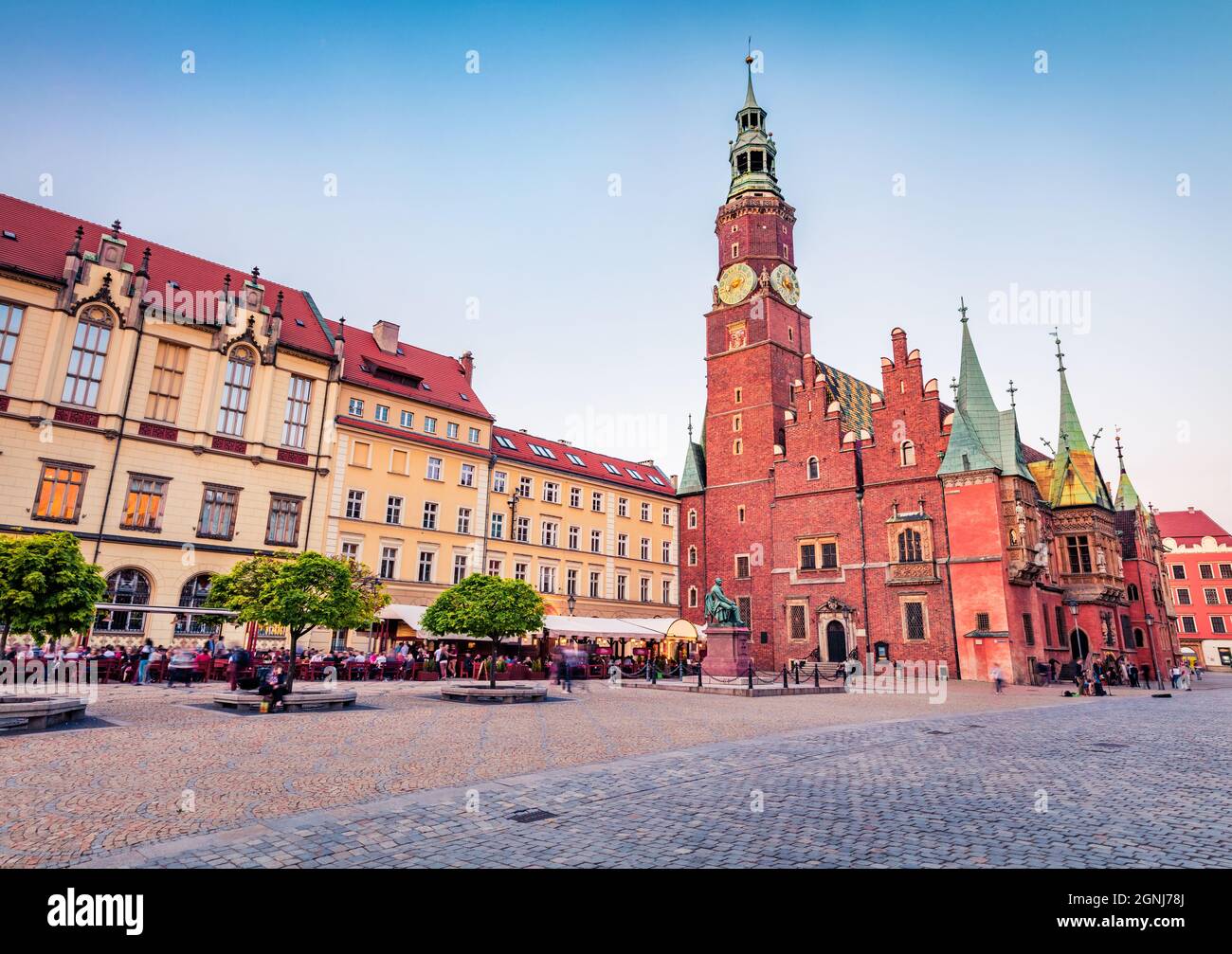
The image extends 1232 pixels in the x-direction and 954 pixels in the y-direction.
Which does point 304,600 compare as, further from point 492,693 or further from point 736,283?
point 736,283

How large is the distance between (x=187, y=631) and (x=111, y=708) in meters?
14.9

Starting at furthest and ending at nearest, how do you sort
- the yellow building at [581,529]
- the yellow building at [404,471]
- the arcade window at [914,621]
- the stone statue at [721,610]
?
the yellow building at [581,529]
the arcade window at [914,621]
the yellow building at [404,471]
the stone statue at [721,610]

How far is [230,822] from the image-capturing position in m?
7.32

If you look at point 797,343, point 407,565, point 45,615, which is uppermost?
point 797,343

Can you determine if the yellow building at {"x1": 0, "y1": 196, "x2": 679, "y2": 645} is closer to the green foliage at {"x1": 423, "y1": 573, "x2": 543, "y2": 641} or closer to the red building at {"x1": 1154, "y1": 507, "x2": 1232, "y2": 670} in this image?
the green foliage at {"x1": 423, "y1": 573, "x2": 543, "y2": 641}

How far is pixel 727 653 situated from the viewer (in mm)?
31906

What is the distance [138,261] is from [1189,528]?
103 m

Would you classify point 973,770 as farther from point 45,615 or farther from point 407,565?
point 407,565

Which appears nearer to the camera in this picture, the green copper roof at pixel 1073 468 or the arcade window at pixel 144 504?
the arcade window at pixel 144 504

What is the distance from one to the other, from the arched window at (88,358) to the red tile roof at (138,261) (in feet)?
6.64

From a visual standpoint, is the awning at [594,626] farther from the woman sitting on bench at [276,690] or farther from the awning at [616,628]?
the woman sitting on bench at [276,690]

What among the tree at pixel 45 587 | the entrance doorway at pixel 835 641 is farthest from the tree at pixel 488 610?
the entrance doorway at pixel 835 641

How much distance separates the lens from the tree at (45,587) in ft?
45.0
